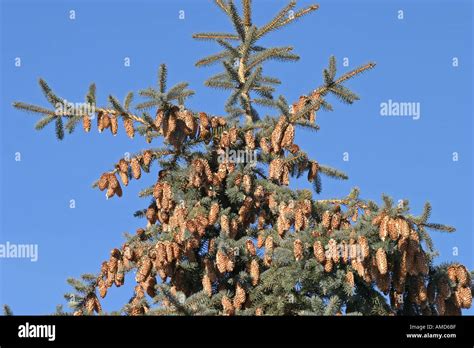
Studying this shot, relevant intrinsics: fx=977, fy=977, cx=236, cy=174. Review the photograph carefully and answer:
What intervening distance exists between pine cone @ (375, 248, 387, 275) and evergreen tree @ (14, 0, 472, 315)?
0.02m

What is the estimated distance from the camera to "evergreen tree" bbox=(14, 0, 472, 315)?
1098 cm

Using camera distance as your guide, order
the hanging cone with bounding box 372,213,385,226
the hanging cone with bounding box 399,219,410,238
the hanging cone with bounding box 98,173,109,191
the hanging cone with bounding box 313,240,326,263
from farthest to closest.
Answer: the hanging cone with bounding box 98,173,109,191
the hanging cone with bounding box 313,240,326,263
the hanging cone with bounding box 372,213,385,226
the hanging cone with bounding box 399,219,410,238

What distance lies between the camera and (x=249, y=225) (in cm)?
1254

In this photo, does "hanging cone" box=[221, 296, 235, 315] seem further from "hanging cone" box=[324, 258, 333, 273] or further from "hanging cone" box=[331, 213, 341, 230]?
"hanging cone" box=[331, 213, 341, 230]

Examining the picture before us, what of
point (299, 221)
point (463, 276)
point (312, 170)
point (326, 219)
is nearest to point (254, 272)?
point (299, 221)

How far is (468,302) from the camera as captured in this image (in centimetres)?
1111

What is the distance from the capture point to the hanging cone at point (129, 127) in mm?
12484

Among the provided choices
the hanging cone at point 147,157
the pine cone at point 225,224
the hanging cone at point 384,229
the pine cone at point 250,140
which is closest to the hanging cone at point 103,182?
the hanging cone at point 147,157

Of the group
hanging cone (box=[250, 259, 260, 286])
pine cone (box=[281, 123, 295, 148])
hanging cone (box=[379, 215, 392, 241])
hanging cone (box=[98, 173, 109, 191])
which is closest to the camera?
hanging cone (box=[379, 215, 392, 241])

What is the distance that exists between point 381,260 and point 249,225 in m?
2.38

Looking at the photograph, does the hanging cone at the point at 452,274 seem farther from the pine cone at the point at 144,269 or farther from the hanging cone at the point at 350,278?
the pine cone at the point at 144,269

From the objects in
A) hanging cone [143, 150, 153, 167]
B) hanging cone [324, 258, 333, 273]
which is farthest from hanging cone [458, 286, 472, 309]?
hanging cone [143, 150, 153, 167]

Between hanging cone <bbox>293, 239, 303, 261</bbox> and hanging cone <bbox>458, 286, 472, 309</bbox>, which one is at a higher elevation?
hanging cone <bbox>293, 239, 303, 261</bbox>
